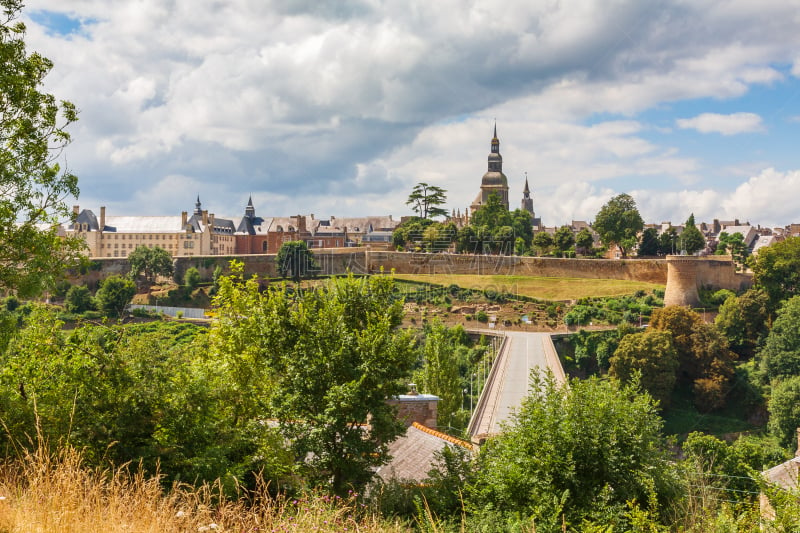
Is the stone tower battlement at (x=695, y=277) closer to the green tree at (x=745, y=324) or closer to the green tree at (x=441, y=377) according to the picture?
the green tree at (x=745, y=324)

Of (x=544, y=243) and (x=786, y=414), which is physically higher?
(x=544, y=243)

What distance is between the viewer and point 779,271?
49875 millimetres

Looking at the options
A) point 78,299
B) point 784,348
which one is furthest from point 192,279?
point 784,348

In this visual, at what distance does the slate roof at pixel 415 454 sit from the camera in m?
11.9

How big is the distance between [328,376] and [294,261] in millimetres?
59303

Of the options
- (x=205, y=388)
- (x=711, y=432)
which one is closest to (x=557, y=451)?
(x=205, y=388)

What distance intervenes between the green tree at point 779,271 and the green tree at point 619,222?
15.6 metres

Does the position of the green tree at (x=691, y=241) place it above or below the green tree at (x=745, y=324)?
above

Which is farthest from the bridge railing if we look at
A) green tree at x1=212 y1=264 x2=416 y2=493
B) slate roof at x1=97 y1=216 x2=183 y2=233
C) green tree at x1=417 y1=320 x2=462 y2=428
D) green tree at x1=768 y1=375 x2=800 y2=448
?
slate roof at x1=97 y1=216 x2=183 y2=233

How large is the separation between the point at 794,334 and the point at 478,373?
18.9 meters

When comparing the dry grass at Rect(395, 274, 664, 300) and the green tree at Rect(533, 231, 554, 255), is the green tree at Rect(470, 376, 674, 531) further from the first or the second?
the green tree at Rect(533, 231, 554, 255)

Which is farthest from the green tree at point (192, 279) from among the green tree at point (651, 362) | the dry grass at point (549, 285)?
the green tree at point (651, 362)

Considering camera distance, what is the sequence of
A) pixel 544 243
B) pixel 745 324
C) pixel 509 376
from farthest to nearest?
1. pixel 544 243
2. pixel 745 324
3. pixel 509 376

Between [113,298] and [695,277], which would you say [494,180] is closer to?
[695,277]
